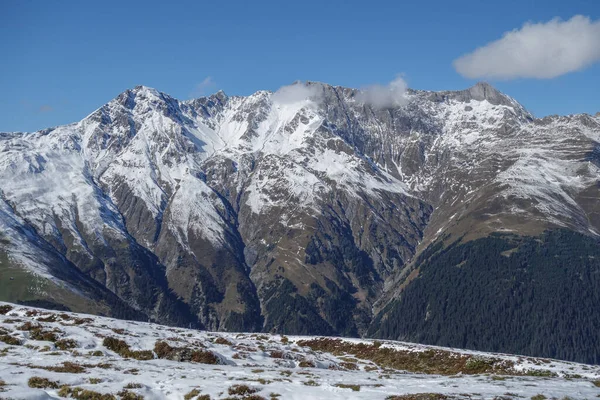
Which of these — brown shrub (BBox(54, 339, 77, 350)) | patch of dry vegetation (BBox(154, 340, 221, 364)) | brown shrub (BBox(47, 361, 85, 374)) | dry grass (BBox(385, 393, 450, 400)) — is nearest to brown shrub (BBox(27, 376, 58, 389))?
brown shrub (BBox(47, 361, 85, 374))

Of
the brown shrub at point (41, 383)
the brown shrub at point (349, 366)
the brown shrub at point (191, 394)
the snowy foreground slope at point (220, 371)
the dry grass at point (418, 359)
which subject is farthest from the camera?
the brown shrub at point (349, 366)

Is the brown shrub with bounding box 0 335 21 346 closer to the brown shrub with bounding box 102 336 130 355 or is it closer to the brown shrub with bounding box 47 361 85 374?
the brown shrub with bounding box 102 336 130 355

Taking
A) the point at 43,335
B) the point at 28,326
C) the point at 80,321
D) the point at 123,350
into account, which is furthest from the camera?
the point at 80,321

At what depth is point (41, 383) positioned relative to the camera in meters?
34.6

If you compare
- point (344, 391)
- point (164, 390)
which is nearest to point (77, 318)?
point (164, 390)

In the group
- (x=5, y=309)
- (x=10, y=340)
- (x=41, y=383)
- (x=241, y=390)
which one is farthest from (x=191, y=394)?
(x=5, y=309)

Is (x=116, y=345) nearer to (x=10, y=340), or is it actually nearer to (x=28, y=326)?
(x=10, y=340)

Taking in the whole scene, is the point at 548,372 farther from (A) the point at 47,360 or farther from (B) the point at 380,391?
(A) the point at 47,360

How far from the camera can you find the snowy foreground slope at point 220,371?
35.8m

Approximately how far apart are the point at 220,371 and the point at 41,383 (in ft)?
50.4

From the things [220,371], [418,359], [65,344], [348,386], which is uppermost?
[348,386]

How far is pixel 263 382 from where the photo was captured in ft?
132

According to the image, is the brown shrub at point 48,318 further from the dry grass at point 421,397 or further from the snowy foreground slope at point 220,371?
the dry grass at point 421,397

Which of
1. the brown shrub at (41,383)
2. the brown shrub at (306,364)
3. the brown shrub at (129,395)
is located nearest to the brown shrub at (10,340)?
the brown shrub at (41,383)
